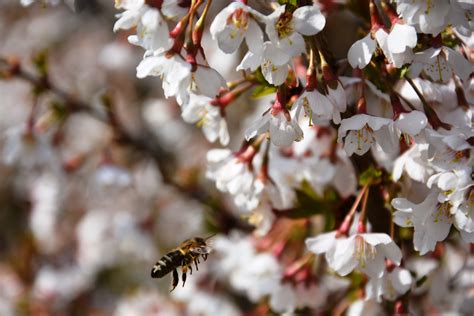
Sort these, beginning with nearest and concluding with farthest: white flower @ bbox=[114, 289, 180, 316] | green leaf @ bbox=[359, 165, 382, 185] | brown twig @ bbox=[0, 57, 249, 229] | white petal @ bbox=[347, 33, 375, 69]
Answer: white petal @ bbox=[347, 33, 375, 69] → green leaf @ bbox=[359, 165, 382, 185] → brown twig @ bbox=[0, 57, 249, 229] → white flower @ bbox=[114, 289, 180, 316]

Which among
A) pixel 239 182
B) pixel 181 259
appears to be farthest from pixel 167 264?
pixel 239 182

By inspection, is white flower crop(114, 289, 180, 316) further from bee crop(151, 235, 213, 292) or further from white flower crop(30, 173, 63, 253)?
bee crop(151, 235, 213, 292)

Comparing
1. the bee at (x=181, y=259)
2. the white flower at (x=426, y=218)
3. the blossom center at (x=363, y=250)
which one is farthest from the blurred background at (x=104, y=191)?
the white flower at (x=426, y=218)

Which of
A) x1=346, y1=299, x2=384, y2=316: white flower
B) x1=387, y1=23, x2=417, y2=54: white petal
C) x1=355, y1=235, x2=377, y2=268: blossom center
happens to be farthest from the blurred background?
x1=387, y1=23, x2=417, y2=54: white petal

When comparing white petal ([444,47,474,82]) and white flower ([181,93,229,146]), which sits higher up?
white petal ([444,47,474,82])

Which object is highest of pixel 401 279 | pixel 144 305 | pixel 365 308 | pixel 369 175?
pixel 369 175

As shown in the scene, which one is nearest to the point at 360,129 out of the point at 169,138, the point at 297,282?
the point at 297,282

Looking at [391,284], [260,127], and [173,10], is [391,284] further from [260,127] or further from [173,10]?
[173,10]
